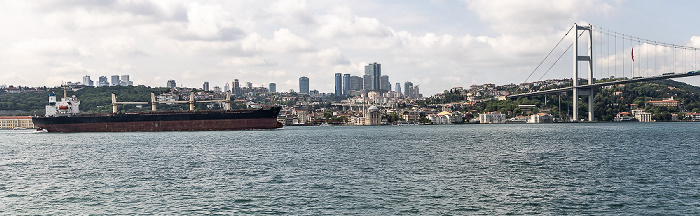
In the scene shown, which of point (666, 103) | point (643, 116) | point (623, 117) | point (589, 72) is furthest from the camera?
point (666, 103)

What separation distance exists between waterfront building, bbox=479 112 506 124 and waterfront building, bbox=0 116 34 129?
142m

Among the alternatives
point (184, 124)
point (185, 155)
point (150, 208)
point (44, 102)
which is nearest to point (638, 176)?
point (150, 208)

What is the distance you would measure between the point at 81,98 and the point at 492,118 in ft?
445

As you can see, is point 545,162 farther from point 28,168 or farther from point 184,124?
point 184,124

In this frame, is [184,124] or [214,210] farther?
[184,124]

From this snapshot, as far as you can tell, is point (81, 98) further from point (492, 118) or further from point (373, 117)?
point (492, 118)

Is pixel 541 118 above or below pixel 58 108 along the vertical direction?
below

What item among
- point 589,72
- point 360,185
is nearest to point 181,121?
point 360,185

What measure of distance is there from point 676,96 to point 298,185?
679 ft

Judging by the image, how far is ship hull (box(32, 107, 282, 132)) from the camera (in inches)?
3391

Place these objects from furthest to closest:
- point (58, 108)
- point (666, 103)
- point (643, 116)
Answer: point (666, 103), point (643, 116), point (58, 108)

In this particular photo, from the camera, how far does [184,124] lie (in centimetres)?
8725

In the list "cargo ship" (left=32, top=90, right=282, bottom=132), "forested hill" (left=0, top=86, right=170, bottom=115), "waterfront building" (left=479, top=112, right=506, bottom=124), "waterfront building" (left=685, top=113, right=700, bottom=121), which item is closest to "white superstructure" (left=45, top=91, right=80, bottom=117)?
"cargo ship" (left=32, top=90, right=282, bottom=132)

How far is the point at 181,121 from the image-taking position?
87000 millimetres
